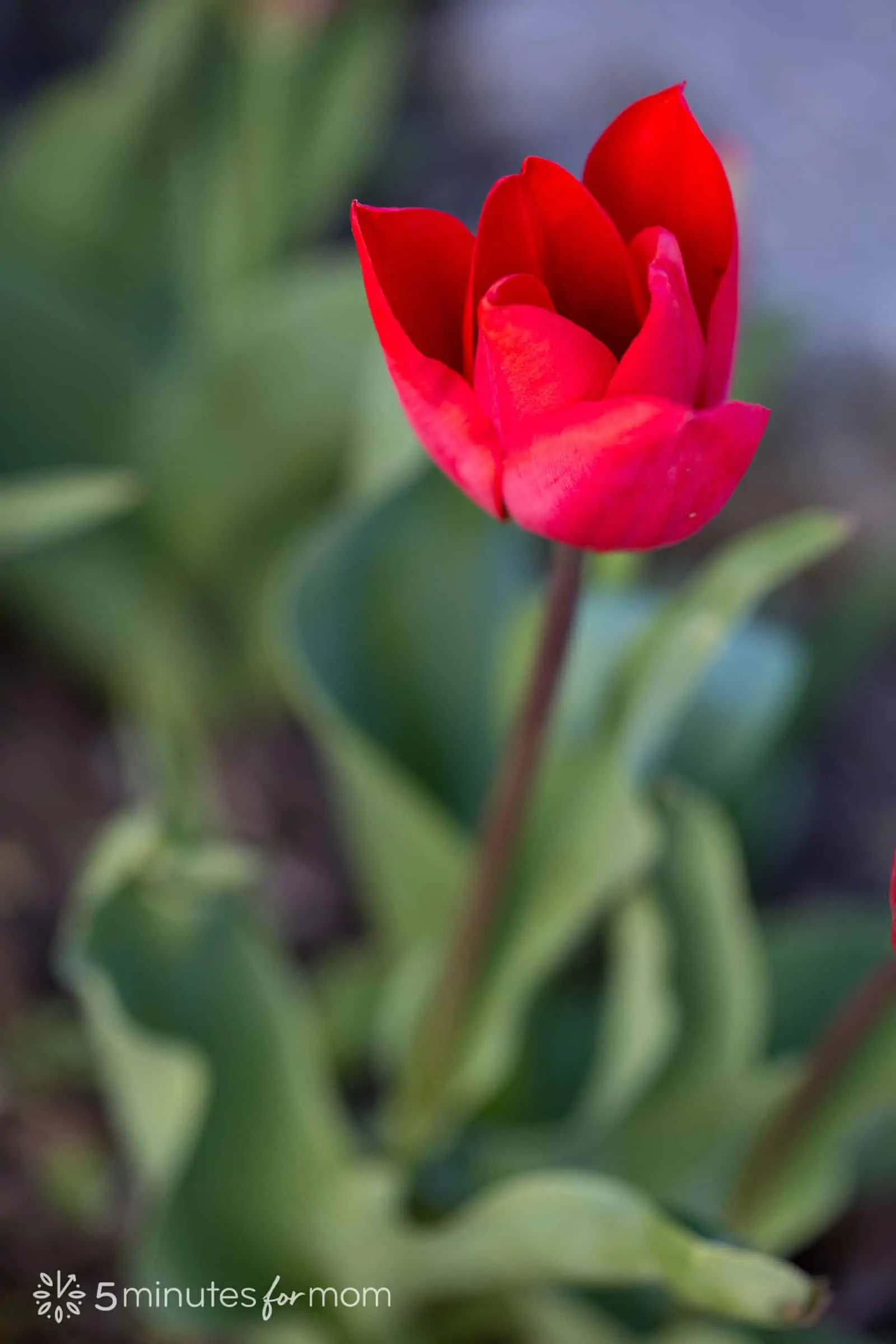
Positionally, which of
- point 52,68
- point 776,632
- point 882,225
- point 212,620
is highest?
point 52,68

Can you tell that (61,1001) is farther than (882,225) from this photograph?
No

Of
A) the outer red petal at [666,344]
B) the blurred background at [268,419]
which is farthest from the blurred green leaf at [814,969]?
the outer red petal at [666,344]

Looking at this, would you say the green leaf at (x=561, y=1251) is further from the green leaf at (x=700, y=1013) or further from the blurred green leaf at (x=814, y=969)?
the blurred green leaf at (x=814, y=969)

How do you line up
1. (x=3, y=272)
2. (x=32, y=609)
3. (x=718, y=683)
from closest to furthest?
(x=718, y=683)
(x=3, y=272)
(x=32, y=609)

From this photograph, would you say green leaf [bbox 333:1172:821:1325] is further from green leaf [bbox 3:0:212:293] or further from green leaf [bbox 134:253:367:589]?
green leaf [bbox 3:0:212:293]

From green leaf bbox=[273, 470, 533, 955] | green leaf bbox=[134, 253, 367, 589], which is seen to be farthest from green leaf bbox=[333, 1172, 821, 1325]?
green leaf bbox=[134, 253, 367, 589]

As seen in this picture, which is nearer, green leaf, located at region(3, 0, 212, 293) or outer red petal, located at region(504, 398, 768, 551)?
outer red petal, located at region(504, 398, 768, 551)

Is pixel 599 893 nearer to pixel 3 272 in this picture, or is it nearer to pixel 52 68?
pixel 3 272

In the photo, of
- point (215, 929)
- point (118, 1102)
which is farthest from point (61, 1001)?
point (215, 929)
